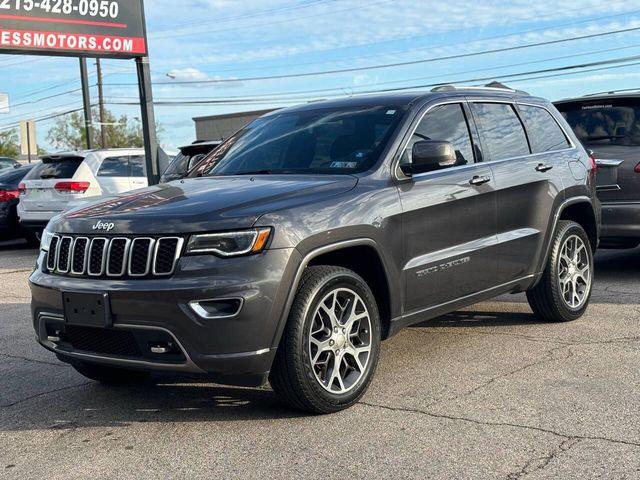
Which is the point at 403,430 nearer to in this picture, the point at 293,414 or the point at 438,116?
the point at 293,414

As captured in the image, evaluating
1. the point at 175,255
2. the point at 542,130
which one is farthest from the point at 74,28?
the point at 175,255

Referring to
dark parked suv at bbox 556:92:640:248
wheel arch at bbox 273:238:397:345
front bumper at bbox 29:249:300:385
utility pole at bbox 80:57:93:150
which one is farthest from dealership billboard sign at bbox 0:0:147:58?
utility pole at bbox 80:57:93:150

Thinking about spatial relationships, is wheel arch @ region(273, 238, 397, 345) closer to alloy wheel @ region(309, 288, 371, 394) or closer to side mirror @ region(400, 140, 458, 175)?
alloy wheel @ region(309, 288, 371, 394)

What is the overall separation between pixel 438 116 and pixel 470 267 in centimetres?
105

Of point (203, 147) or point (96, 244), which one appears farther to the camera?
point (203, 147)

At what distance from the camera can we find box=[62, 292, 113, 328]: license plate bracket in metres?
4.28

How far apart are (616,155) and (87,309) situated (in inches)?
239

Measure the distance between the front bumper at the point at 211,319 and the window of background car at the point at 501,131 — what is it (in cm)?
234

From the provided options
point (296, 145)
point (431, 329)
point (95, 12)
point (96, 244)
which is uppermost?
point (95, 12)

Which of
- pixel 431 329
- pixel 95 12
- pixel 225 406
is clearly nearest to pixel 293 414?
pixel 225 406

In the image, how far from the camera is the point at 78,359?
15.2ft

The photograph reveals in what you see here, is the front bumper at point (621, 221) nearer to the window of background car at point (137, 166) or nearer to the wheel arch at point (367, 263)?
the wheel arch at point (367, 263)

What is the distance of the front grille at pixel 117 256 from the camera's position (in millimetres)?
4203

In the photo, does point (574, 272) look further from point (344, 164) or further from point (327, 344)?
point (327, 344)
